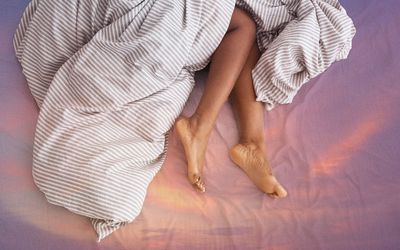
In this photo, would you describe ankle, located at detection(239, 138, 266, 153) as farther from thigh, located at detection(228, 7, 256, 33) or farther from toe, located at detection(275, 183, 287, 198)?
thigh, located at detection(228, 7, 256, 33)

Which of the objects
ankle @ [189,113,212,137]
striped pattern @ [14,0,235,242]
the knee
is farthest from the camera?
the knee

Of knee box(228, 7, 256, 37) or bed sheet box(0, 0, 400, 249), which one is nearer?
bed sheet box(0, 0, 400, 249)

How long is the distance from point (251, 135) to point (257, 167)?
91 mm

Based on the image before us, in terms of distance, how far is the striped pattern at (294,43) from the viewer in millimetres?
1107

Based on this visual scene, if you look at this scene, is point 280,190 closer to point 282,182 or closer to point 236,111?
point 282,182

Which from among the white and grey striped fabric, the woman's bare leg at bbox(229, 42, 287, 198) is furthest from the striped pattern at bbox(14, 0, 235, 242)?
the woman's bare leg at bbox(229, 42, 287, 198)

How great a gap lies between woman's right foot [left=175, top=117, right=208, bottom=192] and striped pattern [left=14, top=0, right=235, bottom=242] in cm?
3

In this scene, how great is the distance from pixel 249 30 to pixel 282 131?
0.27 meters

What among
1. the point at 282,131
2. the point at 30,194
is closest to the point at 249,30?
the point at 282,131

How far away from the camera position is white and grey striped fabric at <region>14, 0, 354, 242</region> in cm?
94

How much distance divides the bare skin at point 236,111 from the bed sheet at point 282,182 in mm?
27

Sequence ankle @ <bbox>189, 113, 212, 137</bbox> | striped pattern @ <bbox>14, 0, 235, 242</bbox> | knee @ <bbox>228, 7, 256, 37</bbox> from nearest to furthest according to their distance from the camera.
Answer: striped pattern @ <bbox>14, 0, 235, 242</bbox>
ankle @ <bbox>189, 113, 212, 137</bbox>
knee @ <bbox>228, 7, 256, 37</bbox>

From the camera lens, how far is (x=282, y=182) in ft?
Result: 3.35

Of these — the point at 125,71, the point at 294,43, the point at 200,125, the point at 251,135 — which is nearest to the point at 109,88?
the point at 125,71
